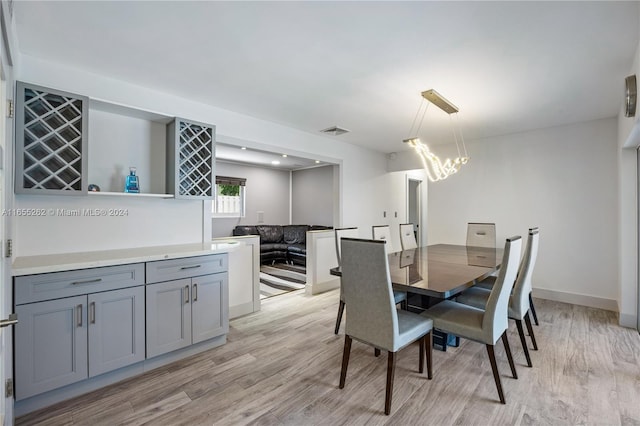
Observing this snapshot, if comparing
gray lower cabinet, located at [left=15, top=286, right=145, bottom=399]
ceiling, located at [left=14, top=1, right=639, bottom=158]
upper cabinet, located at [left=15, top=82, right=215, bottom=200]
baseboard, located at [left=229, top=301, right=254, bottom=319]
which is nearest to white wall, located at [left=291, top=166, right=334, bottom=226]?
baseboard, located at [left=229, top=301, right=254, bottom=319]

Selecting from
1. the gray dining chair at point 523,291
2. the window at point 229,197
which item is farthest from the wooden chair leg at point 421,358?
the window at point 229,197

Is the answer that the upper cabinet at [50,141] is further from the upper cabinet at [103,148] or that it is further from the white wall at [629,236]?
the white wall at [629,236]

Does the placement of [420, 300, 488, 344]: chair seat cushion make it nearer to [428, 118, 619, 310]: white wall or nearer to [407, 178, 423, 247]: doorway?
[428, 118, 619, 310]: white wall

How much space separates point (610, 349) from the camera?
Result: 2.67 m

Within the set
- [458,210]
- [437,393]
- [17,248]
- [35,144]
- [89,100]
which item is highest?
[89,100]

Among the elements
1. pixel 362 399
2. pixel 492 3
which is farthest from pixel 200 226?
pixel 492 3

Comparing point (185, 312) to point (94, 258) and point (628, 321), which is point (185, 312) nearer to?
point (94, 258)

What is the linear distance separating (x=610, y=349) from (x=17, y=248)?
4914 millimetres

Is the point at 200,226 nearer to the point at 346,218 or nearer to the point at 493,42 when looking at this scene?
the point at 346,218

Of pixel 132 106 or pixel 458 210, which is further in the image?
pixel 458 210

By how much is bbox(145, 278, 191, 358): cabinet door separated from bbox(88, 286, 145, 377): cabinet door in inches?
2.5

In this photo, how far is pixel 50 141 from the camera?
86.7 inches

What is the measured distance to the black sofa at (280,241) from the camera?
6529 millimetres

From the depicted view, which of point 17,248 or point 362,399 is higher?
point 17,248
